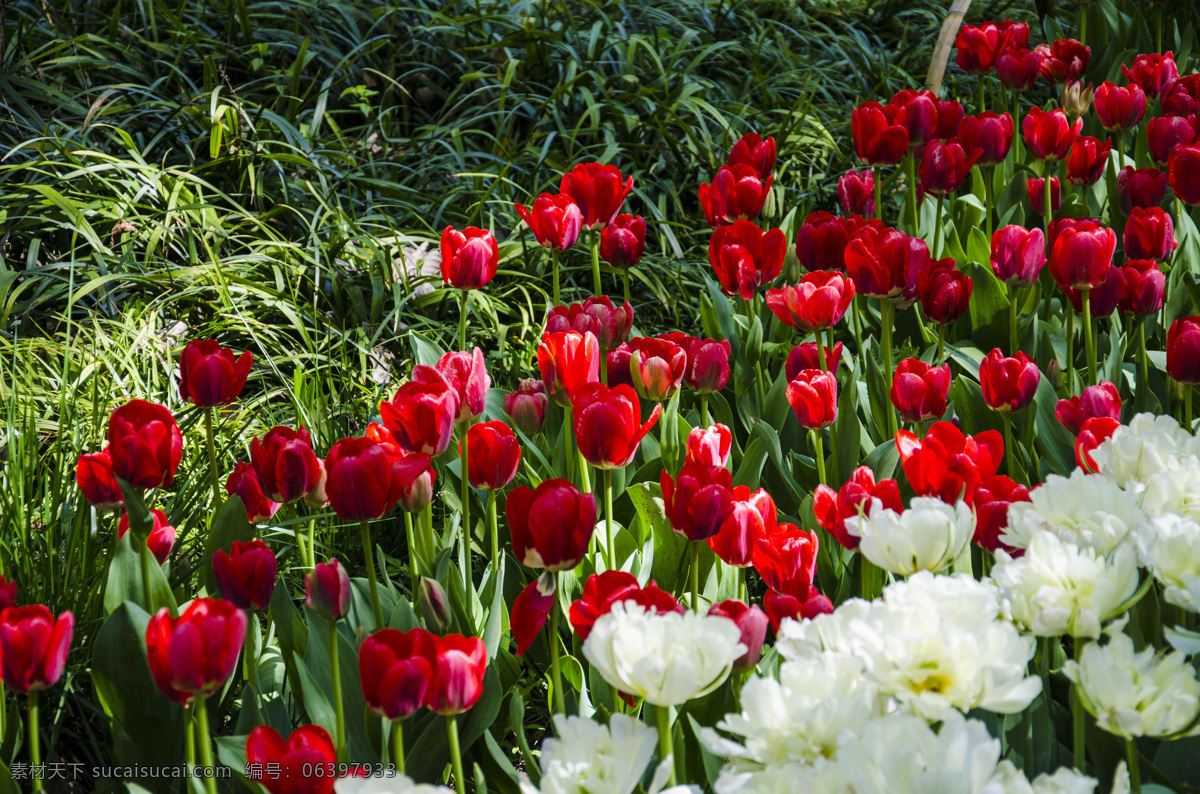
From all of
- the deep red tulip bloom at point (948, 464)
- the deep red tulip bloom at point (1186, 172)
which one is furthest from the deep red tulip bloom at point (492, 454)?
the deep red tulip bloom at point (1186, 172)

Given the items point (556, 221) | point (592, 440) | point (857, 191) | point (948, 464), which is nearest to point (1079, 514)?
point (948, 464)

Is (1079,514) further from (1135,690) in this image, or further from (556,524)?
(556,524)

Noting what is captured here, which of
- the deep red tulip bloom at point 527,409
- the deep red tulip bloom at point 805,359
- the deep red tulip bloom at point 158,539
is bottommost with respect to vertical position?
the deep red tulip bloom at point 158,539

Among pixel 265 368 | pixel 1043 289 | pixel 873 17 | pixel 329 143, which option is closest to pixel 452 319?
pixel 265 368

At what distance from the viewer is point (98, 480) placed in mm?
1178

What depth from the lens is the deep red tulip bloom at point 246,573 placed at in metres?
0.99

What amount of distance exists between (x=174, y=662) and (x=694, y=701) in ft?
1.66

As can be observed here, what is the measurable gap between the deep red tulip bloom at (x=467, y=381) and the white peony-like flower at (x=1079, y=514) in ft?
2.09

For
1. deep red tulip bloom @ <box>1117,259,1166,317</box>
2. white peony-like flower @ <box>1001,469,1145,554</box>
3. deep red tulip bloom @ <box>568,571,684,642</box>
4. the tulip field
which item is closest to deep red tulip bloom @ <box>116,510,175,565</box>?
the tulip field

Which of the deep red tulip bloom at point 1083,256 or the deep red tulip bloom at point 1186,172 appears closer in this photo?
the deep red tulip bloom at point 1083,256

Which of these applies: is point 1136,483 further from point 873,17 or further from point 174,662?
point 873,17

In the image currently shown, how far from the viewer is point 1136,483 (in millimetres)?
879

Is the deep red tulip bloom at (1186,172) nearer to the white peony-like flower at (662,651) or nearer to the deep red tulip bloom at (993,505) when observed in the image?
the deep red tulip bloom at (993,505)

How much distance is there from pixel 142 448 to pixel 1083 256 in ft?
4.49
